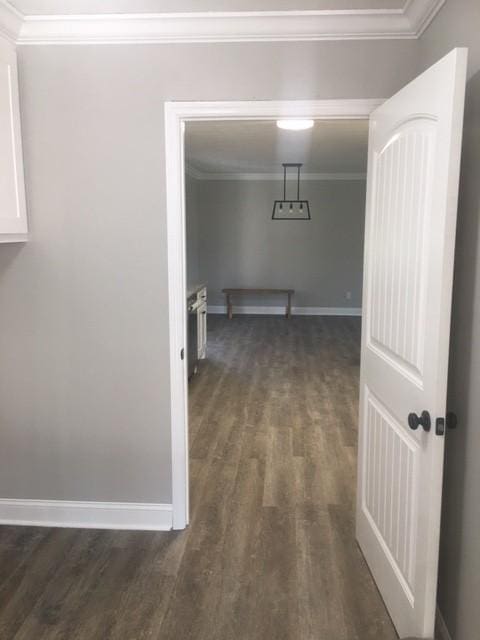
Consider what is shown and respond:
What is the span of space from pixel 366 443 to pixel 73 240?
1.66 m

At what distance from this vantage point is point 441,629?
1820 mm

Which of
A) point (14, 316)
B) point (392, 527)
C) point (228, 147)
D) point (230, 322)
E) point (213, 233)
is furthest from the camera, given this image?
point (213, 233)

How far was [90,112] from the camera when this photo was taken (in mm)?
2283

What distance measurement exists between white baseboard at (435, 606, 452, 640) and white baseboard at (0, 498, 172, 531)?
4.19 feet

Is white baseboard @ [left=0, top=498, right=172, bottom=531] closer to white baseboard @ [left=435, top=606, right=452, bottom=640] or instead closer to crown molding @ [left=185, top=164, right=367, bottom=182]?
white baseboard @ [left=435, top=606, right=452, bottom=640]

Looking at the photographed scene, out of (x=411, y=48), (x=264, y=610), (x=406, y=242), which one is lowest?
(x=264, y=610)

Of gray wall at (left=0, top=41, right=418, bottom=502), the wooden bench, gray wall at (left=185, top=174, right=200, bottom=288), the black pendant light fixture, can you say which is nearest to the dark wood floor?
gray wall at (left=0, top=41, right=418, bottom=502)

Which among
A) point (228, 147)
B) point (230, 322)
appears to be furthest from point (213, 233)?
point (228, 147)

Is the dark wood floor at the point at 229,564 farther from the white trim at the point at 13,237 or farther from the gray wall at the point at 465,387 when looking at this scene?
the white trim at the point at 13,237

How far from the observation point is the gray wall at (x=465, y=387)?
1.55 metres

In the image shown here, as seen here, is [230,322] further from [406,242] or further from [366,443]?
[406,242]

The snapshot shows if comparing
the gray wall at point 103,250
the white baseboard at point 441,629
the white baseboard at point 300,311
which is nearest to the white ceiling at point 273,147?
the gray wall at point 103,250

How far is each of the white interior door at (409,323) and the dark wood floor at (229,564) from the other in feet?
0.85

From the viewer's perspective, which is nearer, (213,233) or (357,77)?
(357,77)
